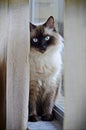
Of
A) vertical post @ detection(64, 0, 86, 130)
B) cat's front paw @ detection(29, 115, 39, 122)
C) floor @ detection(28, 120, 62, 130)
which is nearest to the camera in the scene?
vertical post @ detection(64, 0, 86, 130)

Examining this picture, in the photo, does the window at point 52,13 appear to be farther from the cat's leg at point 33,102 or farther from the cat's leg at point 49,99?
the cat's leg at point 33,102

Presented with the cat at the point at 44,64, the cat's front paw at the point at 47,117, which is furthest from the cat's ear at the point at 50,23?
the cat's front paw at the point at 47,117

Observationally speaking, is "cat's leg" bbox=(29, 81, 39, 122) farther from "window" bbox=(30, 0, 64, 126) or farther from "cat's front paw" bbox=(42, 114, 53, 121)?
"window" bbox=(30, 0, 64, 126)

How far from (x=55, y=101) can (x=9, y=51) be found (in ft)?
2.25

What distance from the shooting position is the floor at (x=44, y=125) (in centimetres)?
213

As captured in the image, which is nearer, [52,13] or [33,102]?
[33,102]

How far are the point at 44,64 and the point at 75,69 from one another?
0.53 m

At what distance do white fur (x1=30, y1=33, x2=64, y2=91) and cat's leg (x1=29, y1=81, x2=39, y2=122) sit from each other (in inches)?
2.1

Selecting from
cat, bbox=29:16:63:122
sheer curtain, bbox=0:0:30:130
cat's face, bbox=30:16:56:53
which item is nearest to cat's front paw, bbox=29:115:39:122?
cat, bbox=29:16:63:122

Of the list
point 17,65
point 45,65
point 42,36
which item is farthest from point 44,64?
point 17,65

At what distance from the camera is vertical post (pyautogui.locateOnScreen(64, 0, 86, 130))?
171 cm

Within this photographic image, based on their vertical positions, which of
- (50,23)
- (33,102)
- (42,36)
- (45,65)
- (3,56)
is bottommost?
(33,102)

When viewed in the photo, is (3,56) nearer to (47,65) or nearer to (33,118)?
(47,65)

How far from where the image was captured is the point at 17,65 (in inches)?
76.5
